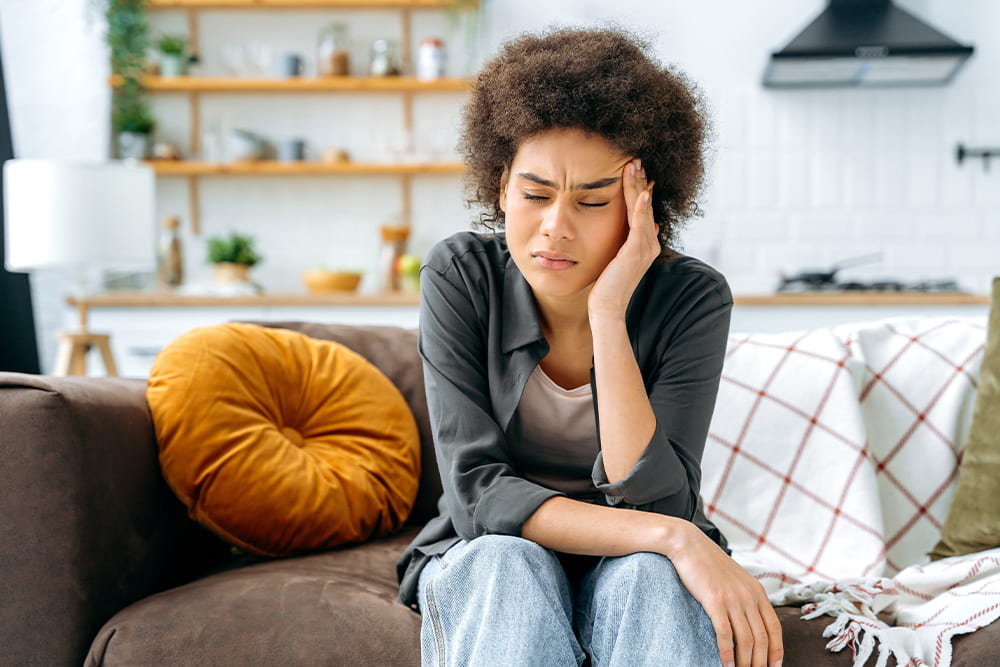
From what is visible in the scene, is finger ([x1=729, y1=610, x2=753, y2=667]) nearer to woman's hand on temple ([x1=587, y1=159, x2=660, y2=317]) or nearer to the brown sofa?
the brown sofa

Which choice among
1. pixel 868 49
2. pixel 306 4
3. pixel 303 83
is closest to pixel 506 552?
pixel 868 49

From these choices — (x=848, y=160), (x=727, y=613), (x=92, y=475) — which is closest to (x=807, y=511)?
(x=727, y=613)

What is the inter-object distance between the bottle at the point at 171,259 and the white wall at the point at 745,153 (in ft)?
0.89

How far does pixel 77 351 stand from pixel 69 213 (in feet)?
1.30

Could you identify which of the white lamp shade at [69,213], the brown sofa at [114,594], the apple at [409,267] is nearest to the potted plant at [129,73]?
the apple at [409,267]

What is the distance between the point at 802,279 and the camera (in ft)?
12.9

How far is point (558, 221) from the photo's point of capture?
1.30 m

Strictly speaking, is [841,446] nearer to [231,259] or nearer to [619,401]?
[619,401]

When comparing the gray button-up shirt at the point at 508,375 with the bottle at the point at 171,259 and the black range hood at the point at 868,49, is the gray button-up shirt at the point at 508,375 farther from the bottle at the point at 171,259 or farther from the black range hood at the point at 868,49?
the bottle at the point at 171,259

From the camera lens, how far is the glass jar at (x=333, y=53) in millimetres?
4434

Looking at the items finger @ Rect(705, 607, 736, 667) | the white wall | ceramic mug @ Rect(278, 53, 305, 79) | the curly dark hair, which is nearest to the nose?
the curly dark hair

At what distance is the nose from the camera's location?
1306mm

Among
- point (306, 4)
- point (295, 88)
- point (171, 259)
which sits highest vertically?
point (306, 4)

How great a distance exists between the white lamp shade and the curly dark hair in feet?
4.81
